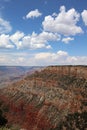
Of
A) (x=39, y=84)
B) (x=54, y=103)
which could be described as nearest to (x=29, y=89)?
(x=39, y=84)

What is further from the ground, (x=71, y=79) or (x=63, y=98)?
(x=71, y=79)

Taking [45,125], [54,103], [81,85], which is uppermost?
[81,85]

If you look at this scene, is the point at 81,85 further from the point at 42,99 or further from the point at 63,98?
the point at 42,99

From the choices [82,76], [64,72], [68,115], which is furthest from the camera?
[64,72]

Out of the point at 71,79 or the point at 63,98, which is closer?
the point at 63,98

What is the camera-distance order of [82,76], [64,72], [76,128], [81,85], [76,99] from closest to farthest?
[76,128], [76,99], [81,85], [82,76], [64,72]

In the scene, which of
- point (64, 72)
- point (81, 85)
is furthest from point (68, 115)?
point (64, 72)
